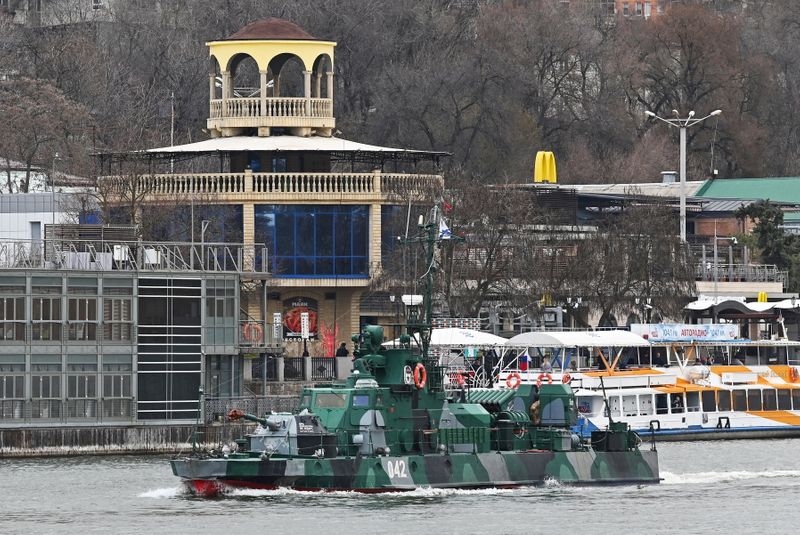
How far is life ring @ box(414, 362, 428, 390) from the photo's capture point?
73000 millimetres

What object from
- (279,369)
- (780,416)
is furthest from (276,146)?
(780,416)

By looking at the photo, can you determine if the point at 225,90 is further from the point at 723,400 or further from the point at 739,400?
the point at 739,400

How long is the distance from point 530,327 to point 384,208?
9.80 metres

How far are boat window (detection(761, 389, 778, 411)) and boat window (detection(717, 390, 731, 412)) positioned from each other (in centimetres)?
200

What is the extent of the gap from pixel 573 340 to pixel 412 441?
2909cm

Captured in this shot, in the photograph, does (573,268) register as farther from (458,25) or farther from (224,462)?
(458,25)

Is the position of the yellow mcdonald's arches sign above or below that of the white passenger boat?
above

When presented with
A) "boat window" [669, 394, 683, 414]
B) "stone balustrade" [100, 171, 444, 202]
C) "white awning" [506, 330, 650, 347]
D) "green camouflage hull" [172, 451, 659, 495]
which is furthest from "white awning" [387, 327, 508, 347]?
"green camouflage hull" [172, 451, 659, 495]

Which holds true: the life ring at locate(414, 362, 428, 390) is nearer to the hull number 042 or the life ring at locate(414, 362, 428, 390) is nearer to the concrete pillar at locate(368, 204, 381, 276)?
the hull number 042

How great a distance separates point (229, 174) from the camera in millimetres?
109938

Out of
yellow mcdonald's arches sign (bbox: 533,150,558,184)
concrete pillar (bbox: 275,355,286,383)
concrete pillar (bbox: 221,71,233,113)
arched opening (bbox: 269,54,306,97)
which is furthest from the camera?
arched opening (bbox: 269,54,306,97)

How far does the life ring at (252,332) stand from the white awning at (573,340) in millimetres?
11873

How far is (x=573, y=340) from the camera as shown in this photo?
101000mm

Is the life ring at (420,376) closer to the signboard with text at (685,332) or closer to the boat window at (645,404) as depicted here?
the boat window at (645,404)
